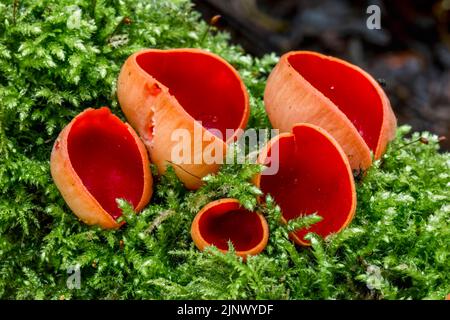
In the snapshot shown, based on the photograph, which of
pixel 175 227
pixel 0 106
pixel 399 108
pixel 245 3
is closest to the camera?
pixel 175 227

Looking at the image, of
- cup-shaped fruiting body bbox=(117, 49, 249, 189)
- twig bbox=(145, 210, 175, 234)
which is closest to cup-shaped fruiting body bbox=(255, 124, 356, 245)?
cup-shaped fruiting body bbox=(117, 49, 249, 189)

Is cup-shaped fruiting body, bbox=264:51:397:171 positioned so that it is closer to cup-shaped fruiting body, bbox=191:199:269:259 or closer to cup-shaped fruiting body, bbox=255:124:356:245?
cup-shaped fruiting body, bbox=255:124:356:245

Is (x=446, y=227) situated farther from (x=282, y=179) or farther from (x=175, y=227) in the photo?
(x=175, y=227)

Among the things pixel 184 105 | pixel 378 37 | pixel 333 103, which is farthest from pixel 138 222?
pixel 378 37

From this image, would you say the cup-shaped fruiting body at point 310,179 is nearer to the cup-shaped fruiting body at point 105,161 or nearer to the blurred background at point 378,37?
the cup-shaped fruiting body at point 105,161

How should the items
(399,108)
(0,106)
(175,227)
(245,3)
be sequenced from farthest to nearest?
(245,3) → (399,108) → (0,106) → (175,227)
